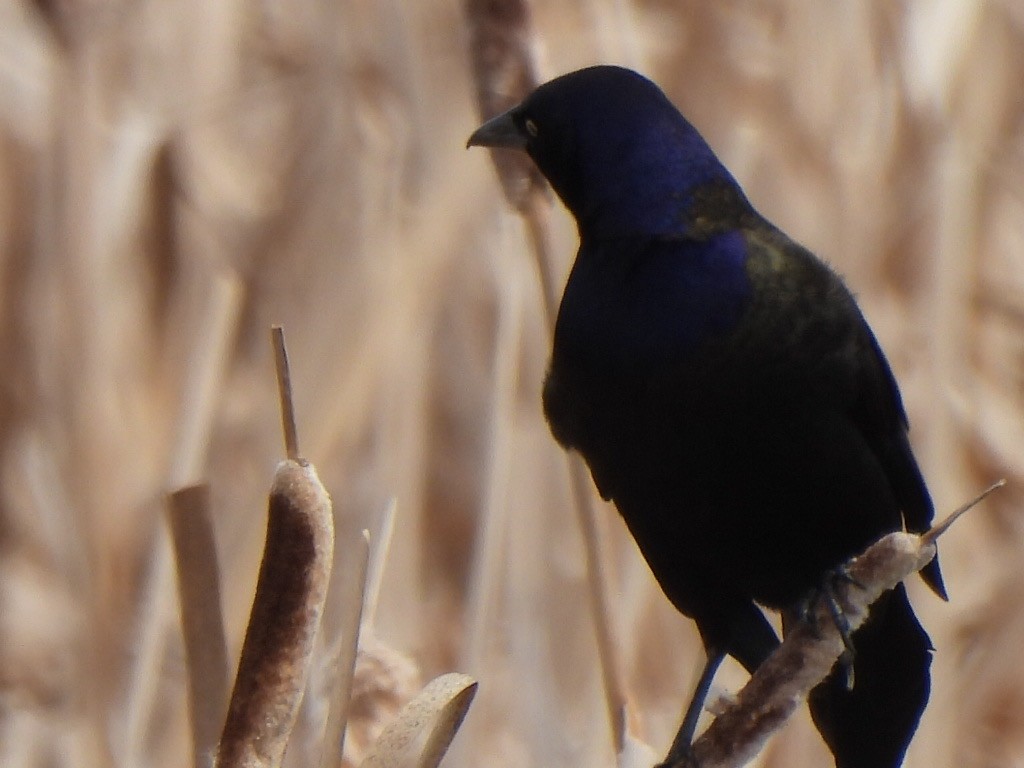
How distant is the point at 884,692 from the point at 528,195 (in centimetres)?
43

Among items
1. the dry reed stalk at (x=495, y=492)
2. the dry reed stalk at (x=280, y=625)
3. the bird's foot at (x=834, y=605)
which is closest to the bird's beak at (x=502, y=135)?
the dry reed stalk at (x=495, y=492)

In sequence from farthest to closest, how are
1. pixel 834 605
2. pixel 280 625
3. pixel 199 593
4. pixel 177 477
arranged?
1. pixel 177 477
2. pixel 834 605
3. pixel 199 593
4. pixel 280 625

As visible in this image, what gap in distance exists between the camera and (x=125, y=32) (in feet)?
5.81

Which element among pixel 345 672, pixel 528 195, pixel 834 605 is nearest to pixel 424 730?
pixel 345 672

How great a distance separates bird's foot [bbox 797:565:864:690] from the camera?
0.80 meters

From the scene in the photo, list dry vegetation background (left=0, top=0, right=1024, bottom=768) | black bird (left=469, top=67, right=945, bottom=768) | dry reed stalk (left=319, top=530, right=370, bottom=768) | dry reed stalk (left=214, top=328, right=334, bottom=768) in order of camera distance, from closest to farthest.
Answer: dry reed stalk (left=214, top=328, right=334, bottom=768) → dry reed stalk (left=319, top=530, right=370, bottom=768) → black bird (left=469, top=67, right=945, bottom=768) → dry vegetation background (left=0, top=0, right=1024, bottom=768)

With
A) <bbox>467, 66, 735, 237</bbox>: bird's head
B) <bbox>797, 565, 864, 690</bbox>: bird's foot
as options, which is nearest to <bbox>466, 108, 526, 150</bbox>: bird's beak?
<bbox>467, 66, 735, 237</bbox>: bird's head

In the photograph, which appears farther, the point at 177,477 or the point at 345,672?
the point at 177,477

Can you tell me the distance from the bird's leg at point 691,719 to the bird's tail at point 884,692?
0.10 metres

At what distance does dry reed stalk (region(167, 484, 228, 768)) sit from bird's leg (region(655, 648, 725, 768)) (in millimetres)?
347

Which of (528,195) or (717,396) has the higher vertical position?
(528,195)

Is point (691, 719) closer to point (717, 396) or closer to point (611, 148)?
point (717, 396)

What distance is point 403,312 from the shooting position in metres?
1.36

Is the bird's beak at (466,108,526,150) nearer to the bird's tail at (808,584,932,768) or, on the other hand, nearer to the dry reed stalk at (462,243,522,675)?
the dry reed stalk at (462,243,522,675)
